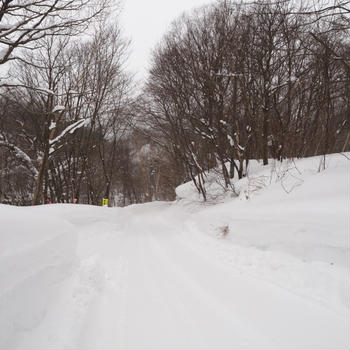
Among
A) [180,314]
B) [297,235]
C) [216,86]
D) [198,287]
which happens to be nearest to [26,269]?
[180,314]

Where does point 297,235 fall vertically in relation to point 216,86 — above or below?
below

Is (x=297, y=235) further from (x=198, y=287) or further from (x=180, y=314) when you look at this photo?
(x=180, y=314)

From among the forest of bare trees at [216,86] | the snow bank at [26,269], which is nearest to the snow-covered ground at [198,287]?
the snow bank at [26,269]

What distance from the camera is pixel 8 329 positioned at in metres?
1.77

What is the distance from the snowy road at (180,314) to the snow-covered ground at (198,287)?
12 mm

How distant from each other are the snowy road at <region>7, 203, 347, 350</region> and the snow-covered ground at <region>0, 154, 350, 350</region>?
12 millimetres

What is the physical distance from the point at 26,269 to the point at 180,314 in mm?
1925

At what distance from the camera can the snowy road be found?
6.46ft

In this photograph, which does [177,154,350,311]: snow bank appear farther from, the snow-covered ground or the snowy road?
the snowy road

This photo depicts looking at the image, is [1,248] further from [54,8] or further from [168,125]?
[168,125]

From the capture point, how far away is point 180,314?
2432mm

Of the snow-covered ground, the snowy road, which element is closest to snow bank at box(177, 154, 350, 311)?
the snow-covered ground

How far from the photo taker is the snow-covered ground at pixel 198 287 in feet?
6.49

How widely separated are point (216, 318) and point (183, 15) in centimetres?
1305
